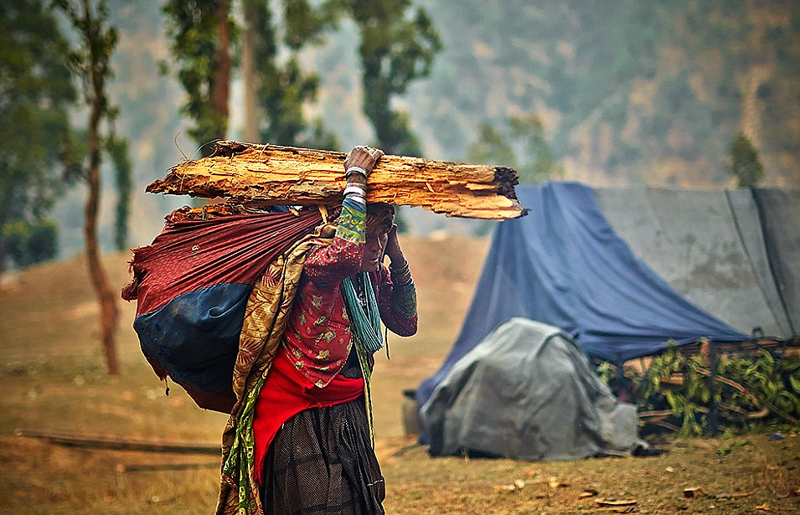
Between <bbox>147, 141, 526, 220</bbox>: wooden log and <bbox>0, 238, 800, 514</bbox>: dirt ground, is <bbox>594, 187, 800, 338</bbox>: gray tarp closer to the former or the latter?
<bbox>0, 238, 800, 514</bbox>: dirt ground

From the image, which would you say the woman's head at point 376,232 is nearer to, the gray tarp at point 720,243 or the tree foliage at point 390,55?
the gray tarp at point 720,243

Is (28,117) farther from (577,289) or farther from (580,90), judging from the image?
(580,90)

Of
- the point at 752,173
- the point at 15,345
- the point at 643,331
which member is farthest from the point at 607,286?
the point at 752,173

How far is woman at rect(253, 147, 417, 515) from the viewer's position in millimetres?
2754

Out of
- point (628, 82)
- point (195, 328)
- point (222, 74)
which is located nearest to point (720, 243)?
point (195, 328)

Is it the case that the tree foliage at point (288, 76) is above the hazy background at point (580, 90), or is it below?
below

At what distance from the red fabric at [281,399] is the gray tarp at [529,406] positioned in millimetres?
3043

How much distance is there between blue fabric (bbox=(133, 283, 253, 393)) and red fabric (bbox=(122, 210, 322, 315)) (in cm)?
5

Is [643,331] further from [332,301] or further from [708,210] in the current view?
[332,301]

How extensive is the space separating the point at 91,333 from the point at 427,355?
7.94 meters

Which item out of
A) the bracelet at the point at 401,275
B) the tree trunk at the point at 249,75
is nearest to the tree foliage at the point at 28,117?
the tree trunk at the point at 249,75

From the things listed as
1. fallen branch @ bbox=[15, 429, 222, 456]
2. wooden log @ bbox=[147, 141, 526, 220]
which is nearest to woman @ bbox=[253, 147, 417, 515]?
wooden log @ bbox=[147, 141, 526, 220]

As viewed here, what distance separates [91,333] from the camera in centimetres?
1672

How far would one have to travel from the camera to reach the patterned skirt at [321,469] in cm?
276
